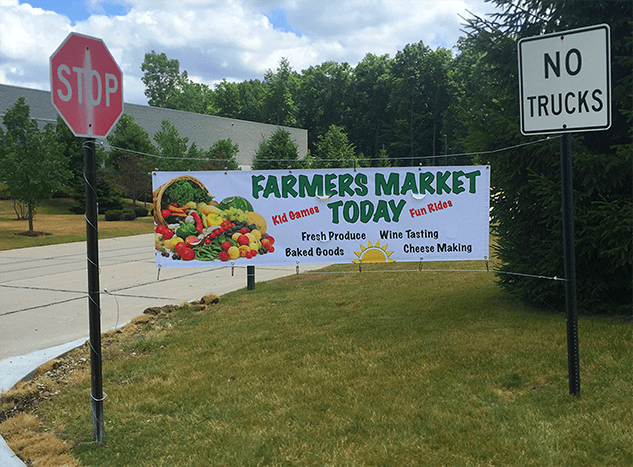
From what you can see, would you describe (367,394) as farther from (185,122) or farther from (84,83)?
(185,122)

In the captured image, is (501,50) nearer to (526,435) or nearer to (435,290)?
(435,290)

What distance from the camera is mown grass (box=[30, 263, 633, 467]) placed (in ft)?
12.4

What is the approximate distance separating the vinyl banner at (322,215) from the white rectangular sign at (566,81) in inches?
99.8

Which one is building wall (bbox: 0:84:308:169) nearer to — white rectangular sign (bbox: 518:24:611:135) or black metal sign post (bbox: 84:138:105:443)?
black metal sign post (bbox: 84:138:105:443)

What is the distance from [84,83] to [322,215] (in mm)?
3726

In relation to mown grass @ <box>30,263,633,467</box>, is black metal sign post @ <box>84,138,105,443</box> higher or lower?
higher

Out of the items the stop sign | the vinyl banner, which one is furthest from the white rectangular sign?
the stop sign

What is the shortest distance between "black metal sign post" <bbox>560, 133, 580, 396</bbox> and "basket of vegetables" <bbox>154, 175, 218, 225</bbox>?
449 centimetres

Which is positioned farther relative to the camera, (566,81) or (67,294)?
(67,294)

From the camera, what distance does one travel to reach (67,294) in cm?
1124

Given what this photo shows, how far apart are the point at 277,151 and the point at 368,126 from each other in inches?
2141

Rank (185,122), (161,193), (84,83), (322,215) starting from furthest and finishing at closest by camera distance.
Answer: (185,122) → (161,193) → (322,215) → (84,83)

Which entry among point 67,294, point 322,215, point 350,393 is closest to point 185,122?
point 67,294

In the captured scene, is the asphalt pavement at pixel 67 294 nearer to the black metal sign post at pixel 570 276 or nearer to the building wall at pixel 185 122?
the black metal sign post at pixel 570 276
